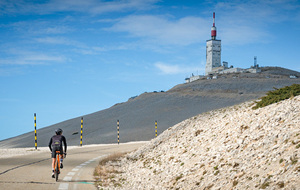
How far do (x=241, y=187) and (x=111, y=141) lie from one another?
3687cm

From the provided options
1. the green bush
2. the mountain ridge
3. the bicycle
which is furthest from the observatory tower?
the bicycle

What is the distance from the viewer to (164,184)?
32.0 feet

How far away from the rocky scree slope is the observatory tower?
147m

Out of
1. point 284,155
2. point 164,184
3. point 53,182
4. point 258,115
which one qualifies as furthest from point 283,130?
point 53,182

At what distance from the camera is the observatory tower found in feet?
521

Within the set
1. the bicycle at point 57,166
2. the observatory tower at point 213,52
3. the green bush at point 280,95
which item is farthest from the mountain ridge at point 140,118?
the observatory tower at point 213,52

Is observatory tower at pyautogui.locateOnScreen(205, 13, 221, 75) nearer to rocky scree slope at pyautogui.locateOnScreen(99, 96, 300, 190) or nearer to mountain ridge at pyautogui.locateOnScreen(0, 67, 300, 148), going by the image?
mountain ridge at pyautogui.locateOnScreen(0, 67, 300, 148)

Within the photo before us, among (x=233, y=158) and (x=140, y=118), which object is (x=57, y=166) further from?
(x=140, y=118)

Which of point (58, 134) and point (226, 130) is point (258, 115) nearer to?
point (226, 130)

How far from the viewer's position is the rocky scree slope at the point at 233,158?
7116 mm

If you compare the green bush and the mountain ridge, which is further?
the mountain ridge

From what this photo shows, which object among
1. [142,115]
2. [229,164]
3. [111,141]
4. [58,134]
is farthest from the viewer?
[142,115]

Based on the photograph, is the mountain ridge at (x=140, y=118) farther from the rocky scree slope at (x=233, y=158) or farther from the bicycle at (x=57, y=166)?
the bicycle at (x=57, y=166)

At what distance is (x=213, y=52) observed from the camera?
161000 mm
